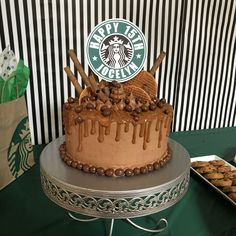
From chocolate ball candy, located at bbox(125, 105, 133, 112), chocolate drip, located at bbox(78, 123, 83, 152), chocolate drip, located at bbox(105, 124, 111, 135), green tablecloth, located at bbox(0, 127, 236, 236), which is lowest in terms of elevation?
green tablecloth, located at bbox(0, 127, 236, 236)

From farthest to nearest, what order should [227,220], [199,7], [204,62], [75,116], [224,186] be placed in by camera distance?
1. [204,62]
2. [199,7]
3. [224,186]
4. [227,220]
5. [75,116]

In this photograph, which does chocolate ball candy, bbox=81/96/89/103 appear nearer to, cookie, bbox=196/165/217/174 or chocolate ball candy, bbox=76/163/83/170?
chocolate ball candy, bbox=76/163/83/170

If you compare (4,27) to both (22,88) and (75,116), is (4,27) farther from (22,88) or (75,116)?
(75,116)

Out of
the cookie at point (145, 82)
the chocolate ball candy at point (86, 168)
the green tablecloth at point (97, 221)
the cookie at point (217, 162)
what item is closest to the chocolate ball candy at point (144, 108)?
the cookie at point (145, 82)

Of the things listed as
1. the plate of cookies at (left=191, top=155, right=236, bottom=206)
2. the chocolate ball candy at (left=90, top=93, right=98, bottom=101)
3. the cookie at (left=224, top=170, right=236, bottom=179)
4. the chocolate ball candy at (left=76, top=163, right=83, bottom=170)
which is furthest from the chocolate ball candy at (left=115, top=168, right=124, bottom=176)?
the cookie at (left=224, top=170, right=236, bottom=179)

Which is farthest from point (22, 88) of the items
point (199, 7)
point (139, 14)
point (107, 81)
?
point (199, 7)

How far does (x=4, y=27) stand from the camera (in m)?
1.36

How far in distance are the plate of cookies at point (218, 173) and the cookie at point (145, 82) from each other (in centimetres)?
49

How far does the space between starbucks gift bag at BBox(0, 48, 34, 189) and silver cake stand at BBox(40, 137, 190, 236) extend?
0.34 metres

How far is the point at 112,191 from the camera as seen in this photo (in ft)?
2.55

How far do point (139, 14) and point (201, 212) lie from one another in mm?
944

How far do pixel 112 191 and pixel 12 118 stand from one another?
0.58m

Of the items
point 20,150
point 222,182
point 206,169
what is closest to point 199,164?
point 206,169

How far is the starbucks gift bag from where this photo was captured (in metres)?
1.15
